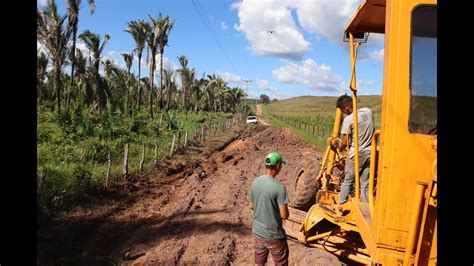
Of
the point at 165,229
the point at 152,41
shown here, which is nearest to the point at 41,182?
the point at 165,229

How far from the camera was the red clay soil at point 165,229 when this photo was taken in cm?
643

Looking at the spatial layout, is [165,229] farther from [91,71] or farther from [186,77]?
[186,77]

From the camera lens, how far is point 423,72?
2742 millimetres

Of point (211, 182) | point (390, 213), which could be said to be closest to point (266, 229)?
point (390, 213)

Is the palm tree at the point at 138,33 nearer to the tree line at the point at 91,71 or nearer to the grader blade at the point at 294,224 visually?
the tree line at the point at 91,71

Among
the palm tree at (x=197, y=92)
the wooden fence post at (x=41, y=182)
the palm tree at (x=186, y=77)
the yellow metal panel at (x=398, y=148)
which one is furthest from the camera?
the palm tree at (x=197, y=92)

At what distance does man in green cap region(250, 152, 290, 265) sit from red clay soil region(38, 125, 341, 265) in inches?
45.4

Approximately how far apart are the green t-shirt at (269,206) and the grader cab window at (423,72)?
6.40 ft

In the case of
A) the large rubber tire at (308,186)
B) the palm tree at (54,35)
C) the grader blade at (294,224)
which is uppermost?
the palm tree at (54,35)

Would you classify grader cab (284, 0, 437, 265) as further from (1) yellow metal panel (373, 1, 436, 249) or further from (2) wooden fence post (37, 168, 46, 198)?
(2) wooden fence post (37, 168, 46, 198)

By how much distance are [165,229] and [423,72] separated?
643 centimetres

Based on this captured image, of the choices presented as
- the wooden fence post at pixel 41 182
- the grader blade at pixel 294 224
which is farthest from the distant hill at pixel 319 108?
the grader blade at pixel 294 224

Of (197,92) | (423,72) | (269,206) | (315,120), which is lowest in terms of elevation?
(269,206)

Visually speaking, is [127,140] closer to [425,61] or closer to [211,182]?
[211,182]
